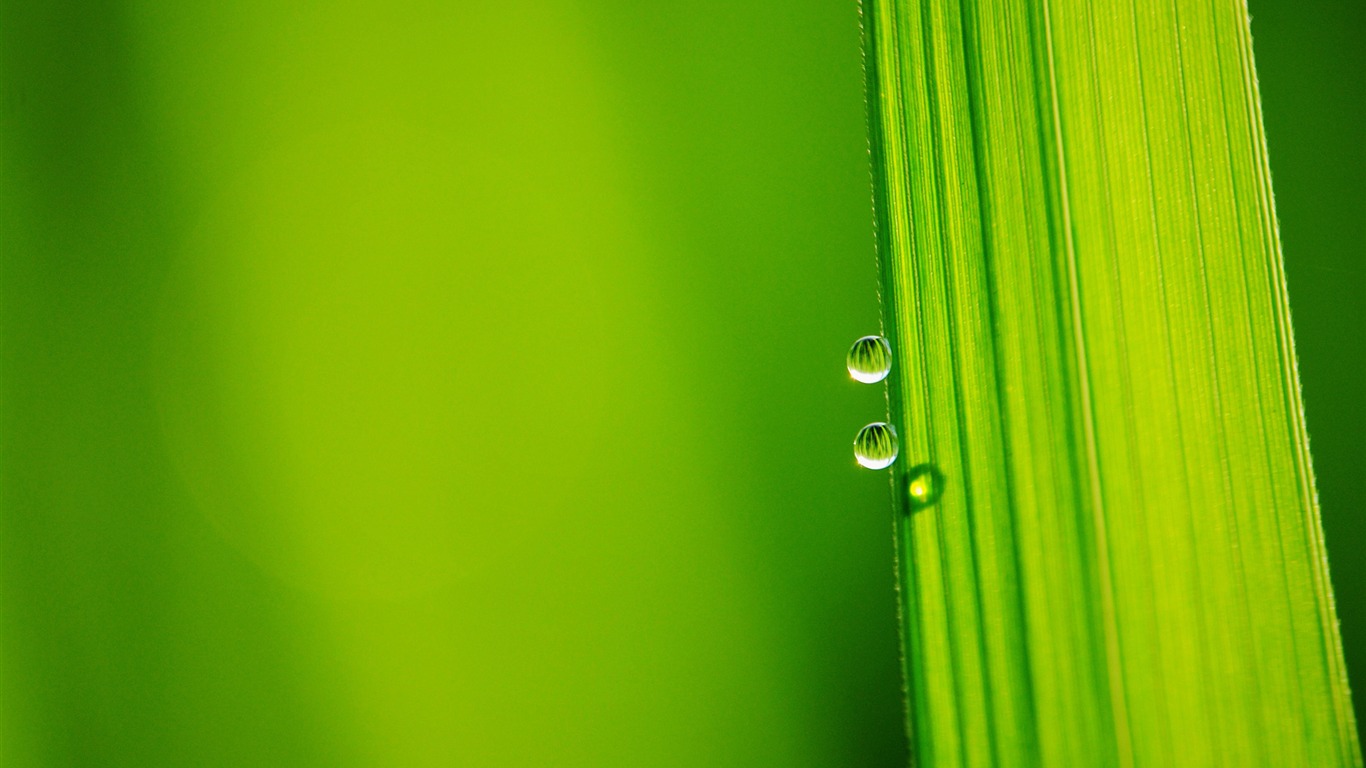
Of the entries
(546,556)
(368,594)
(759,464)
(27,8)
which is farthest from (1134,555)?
(27,8)

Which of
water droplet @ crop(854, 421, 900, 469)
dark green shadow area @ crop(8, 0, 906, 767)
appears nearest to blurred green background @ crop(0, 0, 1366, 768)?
dark green shadow area @ crop(8, 0, 906, 767)

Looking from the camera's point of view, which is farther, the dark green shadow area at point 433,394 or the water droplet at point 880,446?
the dark green shadow area at point 433,394

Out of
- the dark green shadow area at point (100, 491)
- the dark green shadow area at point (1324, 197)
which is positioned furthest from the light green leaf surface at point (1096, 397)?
the dark green shadow area at point (100, 491)

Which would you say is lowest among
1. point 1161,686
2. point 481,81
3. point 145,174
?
point 1161,686

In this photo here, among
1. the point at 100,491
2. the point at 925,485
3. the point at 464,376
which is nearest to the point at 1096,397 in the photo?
the point at 925,485

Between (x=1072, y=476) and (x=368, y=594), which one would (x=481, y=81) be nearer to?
(x=368, y=594)

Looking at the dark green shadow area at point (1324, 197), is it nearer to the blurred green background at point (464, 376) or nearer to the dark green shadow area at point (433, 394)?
the blurred green background at point (464, 376)

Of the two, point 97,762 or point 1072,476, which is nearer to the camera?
point 1072,476
